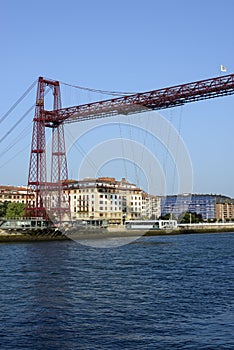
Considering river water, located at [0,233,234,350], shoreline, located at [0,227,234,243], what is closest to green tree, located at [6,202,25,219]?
shoreline, located at [0,227,234,243]

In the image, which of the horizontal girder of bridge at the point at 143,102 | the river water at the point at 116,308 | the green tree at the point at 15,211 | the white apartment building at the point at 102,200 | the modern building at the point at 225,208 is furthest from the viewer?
the modern building at the point at 225,208

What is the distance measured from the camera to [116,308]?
10844mm

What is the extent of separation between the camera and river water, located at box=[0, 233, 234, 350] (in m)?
8.34

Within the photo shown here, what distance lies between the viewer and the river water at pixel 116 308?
27.3 ft

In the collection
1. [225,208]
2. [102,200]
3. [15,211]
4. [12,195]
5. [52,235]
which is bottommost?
[52,235]

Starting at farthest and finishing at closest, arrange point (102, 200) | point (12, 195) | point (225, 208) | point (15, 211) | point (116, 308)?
1. point (225, 208)
2. point (12, 195)
3. point (102, 200)
4. point (15, 211)
5. point (116, 308)

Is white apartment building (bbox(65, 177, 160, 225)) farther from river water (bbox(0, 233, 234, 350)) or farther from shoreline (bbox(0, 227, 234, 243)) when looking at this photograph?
river water (bbox(0, 233, 234, 350))

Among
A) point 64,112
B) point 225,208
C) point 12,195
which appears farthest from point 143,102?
point 225,208

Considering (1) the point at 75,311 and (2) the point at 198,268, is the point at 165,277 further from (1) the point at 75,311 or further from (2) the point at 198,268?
(1) the point at 75,311

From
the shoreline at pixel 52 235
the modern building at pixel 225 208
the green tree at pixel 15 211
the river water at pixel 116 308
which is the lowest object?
the river water at pixel 116 308

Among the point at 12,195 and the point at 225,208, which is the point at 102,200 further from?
the point at 225,208

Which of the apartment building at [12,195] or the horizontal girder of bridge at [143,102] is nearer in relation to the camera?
the horizontal girder of bridge at [143,102]

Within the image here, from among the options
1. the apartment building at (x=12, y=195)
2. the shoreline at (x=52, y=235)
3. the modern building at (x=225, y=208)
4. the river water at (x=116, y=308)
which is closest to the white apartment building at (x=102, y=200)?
the shoreline at (x=52, y=235)

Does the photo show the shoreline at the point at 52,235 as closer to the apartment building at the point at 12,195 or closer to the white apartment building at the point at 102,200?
the white apartment building at the point at 102,200
